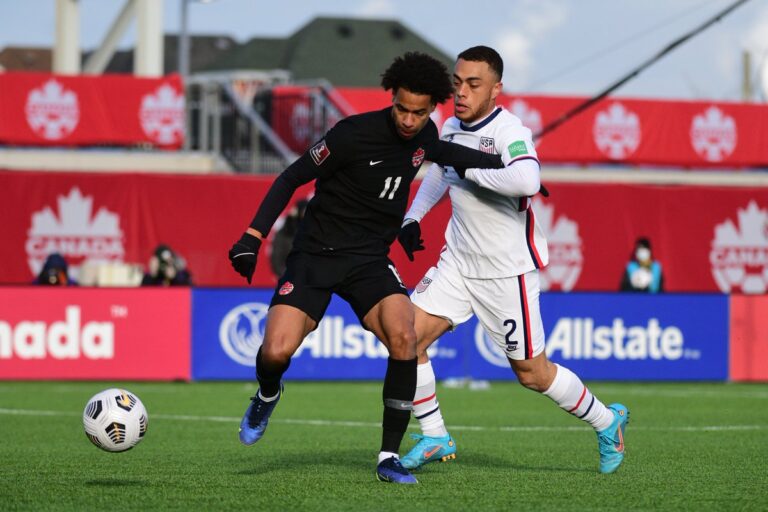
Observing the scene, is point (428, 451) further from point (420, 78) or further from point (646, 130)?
point (646, 130)

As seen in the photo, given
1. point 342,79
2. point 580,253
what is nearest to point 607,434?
point 580,253

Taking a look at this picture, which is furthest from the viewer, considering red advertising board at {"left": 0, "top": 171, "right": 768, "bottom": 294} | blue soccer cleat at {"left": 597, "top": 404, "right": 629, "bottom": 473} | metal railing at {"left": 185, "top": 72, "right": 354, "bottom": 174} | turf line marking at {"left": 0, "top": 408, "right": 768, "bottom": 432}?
metal railing at {"left": 185, "top": 72, "right": 354, "bottom": 174}

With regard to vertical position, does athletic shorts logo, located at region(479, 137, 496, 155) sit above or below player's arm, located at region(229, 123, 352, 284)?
above

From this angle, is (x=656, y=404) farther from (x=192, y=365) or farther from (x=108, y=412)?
(x=108, y=412)

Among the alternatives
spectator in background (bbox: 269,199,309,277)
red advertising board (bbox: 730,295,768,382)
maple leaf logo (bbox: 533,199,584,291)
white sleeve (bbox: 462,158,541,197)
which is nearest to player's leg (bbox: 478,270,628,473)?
white sleeve (bbox: 462,158,541,197)

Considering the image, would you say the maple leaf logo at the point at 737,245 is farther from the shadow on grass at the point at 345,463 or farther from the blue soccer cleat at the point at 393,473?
the blue soccer cleat at the point at 393,473

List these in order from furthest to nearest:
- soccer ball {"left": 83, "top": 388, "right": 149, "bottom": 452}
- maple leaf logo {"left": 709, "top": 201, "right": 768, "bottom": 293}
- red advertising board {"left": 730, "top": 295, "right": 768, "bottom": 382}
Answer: maple leaf logo {"left": 709, "top": 201, "right": 768, "bottom": 293} < red advertising board {"left": 730, "top": 295, "right": 768, "bottom": 382} < soccer ball {"left": 83, "top": 388, "right": 149, "bottom": 452}

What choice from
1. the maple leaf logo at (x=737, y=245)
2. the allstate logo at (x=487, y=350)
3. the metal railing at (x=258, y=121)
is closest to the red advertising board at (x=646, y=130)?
the metal railing at (x=258, y=121)

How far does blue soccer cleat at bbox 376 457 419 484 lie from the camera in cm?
774

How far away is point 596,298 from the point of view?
18.3m

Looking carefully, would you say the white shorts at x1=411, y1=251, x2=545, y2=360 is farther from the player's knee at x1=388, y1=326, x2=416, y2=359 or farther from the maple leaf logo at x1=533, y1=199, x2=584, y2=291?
the maple leaf logo at x1=533, y1=199, x2=584, y2=291

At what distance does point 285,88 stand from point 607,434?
63.9 feet

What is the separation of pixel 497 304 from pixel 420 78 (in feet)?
5.15

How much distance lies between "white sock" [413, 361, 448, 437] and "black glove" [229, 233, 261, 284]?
Result: 153 centimetres
